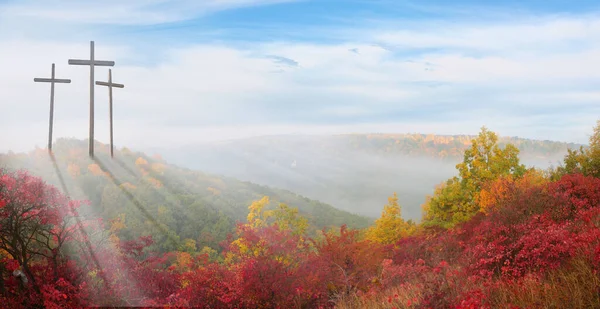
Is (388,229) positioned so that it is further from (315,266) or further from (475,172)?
(315,266)

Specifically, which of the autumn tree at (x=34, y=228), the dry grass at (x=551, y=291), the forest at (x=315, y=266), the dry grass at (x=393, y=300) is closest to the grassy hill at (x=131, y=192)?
the forest at (x=315, y=266)

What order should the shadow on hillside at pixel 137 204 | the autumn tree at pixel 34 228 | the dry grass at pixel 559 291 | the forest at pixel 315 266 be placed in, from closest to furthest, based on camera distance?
1. the dry grass at pixel 559 291
2. the forest at pixel 315 266
3. the autumn tree at pixel 34 228
4. the shadow on hillside at pixel 137 204

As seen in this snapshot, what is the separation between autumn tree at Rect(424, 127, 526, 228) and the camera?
31109mm

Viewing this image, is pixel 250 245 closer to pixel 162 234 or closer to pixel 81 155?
pixel 162 234

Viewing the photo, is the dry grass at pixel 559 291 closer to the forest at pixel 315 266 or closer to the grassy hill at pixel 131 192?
the forest at pixel 315 266

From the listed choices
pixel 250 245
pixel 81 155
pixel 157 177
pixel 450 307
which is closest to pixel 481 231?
pixel 450 307

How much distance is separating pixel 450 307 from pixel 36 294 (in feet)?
28.4

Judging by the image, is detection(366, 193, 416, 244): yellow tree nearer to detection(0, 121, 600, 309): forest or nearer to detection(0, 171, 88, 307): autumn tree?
detection(0, 121, 600, 309): forest

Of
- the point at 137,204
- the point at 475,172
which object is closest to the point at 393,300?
the point at 475,172

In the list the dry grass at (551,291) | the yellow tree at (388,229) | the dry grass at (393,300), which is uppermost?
the dry grass at (551,291)

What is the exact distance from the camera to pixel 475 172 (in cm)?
3158

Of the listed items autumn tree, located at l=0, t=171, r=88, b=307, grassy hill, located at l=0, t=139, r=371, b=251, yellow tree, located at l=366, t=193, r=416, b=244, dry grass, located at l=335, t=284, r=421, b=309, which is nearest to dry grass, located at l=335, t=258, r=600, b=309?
dry grass, located at l=335, t=284, r=421, b=309

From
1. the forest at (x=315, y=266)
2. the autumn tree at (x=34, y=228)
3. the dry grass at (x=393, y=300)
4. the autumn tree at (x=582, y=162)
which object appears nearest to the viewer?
the forest at (x=315, y=266)

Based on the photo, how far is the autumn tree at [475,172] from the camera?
31.1m
